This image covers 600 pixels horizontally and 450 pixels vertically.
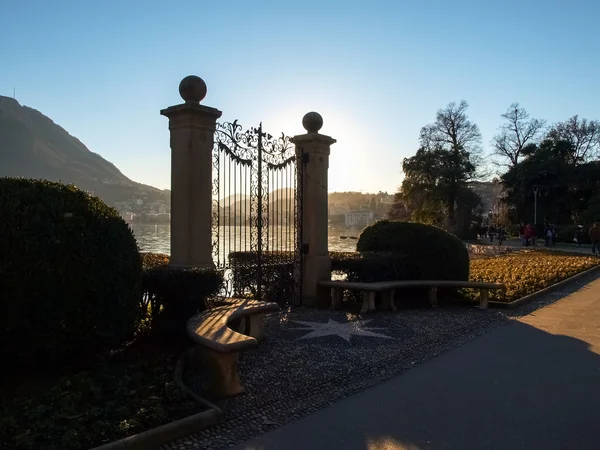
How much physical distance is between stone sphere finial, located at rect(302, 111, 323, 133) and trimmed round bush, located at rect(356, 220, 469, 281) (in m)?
2.59

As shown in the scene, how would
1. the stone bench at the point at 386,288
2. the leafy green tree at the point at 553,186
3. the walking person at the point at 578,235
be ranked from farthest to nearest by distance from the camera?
the leafy green tree at the point at 553,186
the walking person at the point at 578,235
the stone bench at the point at 386,288

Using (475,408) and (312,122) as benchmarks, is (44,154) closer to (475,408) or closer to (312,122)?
(312,122)

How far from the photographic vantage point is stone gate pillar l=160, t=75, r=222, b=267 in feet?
21.2

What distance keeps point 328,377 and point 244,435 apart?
1.51m

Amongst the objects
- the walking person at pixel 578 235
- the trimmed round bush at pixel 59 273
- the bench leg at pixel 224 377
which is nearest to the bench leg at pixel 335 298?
the bench leg at pixel 224 377

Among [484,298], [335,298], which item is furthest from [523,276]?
[335,298]

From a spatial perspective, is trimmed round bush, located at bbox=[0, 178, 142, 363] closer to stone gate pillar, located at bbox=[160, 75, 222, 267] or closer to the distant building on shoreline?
stone gate pillar, located at bbox=[160, 75, 222, 267]

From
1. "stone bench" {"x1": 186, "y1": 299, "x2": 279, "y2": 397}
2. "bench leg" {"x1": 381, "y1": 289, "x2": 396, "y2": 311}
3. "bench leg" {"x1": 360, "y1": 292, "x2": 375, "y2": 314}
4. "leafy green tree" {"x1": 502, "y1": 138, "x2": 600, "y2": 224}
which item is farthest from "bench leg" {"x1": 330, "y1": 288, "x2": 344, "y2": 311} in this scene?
"leafy green tree" {"x1": 502, "y1": 138, "x2": 600, "y2": 224}

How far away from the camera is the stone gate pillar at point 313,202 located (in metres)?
8.80

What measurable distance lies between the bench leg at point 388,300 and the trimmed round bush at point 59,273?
5.09m

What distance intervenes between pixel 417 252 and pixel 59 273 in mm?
6923

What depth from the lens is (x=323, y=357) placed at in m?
5.70

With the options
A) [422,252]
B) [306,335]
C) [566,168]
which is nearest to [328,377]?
[306,335]

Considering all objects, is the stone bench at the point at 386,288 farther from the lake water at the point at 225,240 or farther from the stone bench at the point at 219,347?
the stone bench at the point at 219,347
